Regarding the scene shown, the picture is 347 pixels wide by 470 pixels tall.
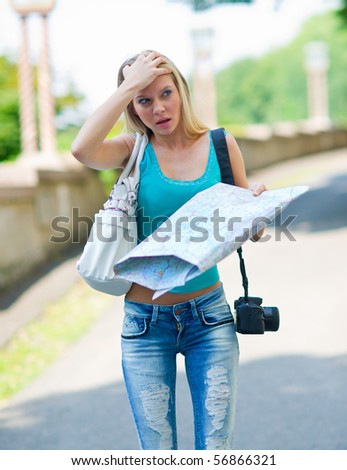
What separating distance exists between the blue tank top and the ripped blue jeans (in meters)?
0.07

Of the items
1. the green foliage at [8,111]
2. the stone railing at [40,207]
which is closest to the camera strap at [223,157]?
the stone railing at [40,207]

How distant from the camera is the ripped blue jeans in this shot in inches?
116

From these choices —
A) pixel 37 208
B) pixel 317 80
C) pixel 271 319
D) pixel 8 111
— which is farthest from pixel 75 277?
pixel 317 80

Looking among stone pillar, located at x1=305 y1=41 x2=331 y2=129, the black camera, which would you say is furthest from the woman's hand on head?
stone pillar, located at x1=305 y1=41 x2=331 y2=129

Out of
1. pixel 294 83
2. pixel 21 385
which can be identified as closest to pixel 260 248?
pixel 21 385

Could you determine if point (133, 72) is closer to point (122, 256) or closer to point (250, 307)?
point (122, 256)

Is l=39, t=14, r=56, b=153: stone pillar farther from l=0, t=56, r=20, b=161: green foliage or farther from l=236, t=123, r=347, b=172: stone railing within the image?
l=0, t=56, r=20, b=161: green foliage

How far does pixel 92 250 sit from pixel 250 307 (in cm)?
61

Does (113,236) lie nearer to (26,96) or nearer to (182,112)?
(182,112)

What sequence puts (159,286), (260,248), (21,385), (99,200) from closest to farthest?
(159,286) → (21,385) → (260,248) → (99,200)

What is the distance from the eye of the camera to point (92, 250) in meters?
2.95

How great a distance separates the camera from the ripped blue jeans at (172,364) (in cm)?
296

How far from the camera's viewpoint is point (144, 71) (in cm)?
287

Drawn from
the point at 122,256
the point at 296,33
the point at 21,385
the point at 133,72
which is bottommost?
the point at 21,385
